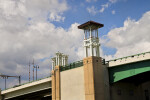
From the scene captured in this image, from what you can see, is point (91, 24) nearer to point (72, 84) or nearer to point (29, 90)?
point (72, 84)

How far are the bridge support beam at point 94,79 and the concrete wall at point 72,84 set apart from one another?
172 cm

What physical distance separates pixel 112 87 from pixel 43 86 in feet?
62.0

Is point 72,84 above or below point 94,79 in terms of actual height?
below

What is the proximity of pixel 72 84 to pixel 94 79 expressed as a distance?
6.18 m

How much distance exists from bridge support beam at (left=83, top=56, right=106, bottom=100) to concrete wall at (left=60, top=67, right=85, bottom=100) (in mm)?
1720

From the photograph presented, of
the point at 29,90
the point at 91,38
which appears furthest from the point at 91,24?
the point at 29,90

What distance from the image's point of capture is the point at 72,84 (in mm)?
42688

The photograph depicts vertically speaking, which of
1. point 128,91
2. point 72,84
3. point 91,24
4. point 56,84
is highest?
point 91,24

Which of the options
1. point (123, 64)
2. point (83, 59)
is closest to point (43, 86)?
point (83, 59)

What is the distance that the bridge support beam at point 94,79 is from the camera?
124 ft

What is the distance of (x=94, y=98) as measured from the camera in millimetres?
37219

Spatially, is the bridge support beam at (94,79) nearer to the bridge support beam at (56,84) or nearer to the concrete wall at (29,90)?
the bridge support beam at (56,84)

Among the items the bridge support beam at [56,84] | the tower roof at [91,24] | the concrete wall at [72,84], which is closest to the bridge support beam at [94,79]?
the concrete wall at [72,84]

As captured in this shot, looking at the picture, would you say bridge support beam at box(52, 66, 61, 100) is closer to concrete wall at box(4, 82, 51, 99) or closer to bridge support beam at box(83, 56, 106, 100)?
concrete wall at box(4, 82, 51, 99)
